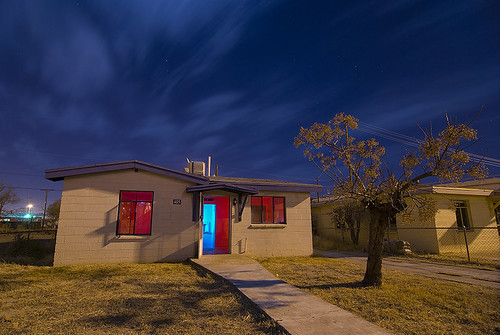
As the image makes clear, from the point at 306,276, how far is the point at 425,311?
351 cm

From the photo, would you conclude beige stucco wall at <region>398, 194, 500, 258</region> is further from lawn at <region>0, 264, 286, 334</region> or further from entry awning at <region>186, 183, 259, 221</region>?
lawn at <region>0, 264, 286, 334</region>

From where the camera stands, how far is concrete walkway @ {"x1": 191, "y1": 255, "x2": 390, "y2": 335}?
13.5ft

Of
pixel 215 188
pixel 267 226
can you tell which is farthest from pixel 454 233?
pixel 215 188

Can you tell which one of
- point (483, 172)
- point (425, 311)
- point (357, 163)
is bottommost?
point (425, 311)

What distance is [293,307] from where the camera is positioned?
5.09 meters

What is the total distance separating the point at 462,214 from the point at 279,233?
37.9ft

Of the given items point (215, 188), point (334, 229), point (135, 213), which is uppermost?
point (215, 188)

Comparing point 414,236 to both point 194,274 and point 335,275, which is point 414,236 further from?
point 194,274

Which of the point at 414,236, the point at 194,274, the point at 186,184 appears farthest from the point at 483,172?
the point at 414,236

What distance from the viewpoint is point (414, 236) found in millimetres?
15625

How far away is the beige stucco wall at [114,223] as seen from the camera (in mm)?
10086

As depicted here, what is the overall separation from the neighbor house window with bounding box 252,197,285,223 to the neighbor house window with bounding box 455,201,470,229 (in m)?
10.8

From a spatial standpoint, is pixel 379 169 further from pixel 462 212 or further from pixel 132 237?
pixel 462 212

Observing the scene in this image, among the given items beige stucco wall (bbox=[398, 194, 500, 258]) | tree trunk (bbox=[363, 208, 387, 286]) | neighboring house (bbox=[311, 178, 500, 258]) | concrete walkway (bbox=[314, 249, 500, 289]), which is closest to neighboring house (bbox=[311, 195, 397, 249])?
neighboring house (bbox=[311, 178, 500, 258])
